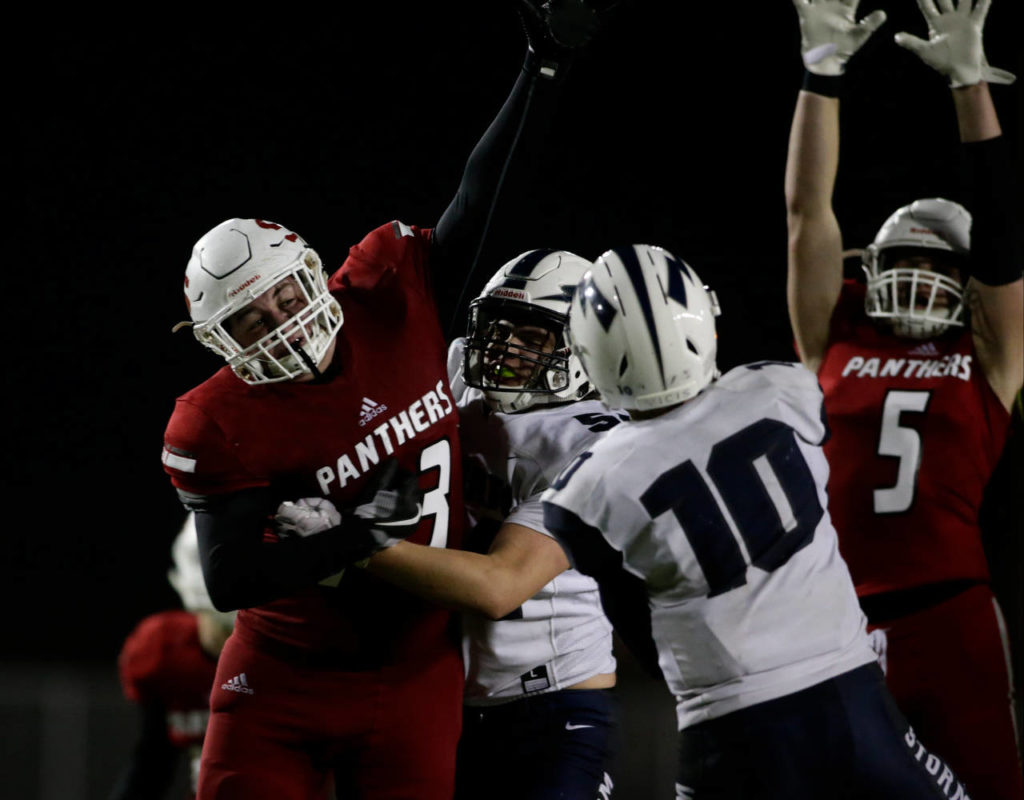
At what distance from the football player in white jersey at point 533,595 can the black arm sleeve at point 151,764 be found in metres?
1.79

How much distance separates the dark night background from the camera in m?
5.75

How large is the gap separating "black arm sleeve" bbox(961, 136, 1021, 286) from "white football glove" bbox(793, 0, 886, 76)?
34cm

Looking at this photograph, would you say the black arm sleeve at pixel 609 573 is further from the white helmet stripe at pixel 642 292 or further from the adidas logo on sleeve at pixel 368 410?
the adidas logo on sleeve at pixel 368 410

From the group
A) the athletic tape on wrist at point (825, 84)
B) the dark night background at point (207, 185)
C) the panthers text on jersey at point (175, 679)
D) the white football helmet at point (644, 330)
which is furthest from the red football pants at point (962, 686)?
the dark night background at point (207, 185)

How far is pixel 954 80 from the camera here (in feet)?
8.80

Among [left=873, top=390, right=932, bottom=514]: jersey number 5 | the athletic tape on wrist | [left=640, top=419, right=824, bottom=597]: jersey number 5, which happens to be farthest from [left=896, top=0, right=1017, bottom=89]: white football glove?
[left=640, top=419, right=824, bottom=597]: jersey number 5

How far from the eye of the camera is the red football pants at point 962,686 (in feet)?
8.36

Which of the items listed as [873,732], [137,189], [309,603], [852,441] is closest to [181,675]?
[309,603]

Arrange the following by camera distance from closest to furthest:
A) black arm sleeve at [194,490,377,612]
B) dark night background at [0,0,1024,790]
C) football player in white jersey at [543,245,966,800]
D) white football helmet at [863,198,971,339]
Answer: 1. football player in white jersey at [543,245,966,800]
2. black arm sleeve at [194,490,377,612]
3. white football helmet at [863,198,971,339]
4. dark night background at [0,0,1024,790]

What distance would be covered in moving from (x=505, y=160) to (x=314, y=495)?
2.46 ft

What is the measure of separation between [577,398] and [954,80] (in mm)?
1140

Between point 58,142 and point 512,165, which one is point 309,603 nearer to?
point 512,165

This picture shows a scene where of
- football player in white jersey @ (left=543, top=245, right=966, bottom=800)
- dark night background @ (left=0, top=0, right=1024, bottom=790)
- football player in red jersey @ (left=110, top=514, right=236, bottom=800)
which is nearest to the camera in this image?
football player in white jersey @ (left=543, top=245, right=966, bottom=800)

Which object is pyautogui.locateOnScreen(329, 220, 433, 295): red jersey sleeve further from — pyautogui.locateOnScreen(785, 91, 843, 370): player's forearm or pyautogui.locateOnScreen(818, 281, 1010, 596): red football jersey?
pyautogui.locateOnScreen(818, 281, 1010, 596): red football jersey
